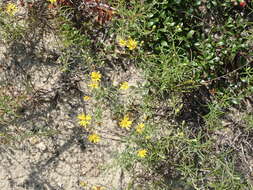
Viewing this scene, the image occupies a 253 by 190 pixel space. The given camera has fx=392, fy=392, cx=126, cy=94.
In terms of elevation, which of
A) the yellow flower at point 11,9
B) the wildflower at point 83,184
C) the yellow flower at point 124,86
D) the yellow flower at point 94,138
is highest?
the yellow flower at point 11,9

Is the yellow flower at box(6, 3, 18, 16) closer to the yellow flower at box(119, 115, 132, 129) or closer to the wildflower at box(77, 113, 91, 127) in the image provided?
the wildflower at box(77, 113, 91, 127)

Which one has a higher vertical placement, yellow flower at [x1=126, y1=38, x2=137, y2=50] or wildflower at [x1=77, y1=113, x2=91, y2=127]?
yellow flower at [x1=126, y1=38, x2=137, y2=50]

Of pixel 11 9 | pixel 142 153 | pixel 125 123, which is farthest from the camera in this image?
pixel 11 9

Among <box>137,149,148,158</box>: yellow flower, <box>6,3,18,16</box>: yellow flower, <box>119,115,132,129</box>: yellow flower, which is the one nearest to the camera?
<box>137,149,148,158</box>: yellow flower

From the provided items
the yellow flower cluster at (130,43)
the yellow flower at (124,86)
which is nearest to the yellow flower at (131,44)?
the yellow flower cluster at (130,43)

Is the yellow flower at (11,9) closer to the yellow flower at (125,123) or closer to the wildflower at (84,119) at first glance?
the wildflower at (84,119)

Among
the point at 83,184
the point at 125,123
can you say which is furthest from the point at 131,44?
the point at 83,184

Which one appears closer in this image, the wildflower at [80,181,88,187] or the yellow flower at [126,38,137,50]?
the yellow flower at [126,38,137,50]

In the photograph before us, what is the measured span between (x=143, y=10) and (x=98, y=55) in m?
0.59

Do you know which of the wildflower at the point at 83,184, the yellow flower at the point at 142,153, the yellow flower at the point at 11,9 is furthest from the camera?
the wildflower at the point at 83,184

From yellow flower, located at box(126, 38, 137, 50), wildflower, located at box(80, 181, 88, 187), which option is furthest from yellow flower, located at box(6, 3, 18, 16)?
wildflower, located at box(80, 181, 88, 187)

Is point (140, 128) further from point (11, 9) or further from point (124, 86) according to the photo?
point (11, 9)

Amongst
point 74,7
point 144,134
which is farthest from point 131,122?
point 74,7

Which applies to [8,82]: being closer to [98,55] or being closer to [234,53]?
[98,55]
